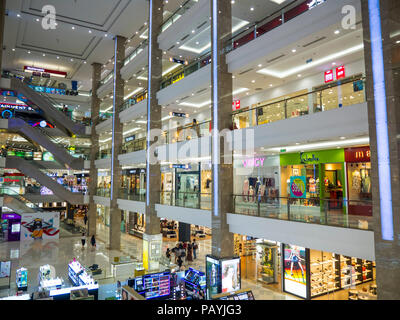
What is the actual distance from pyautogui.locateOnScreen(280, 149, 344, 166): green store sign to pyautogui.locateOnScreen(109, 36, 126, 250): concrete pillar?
12261 mm

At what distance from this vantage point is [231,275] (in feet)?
35.1

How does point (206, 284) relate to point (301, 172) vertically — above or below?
below

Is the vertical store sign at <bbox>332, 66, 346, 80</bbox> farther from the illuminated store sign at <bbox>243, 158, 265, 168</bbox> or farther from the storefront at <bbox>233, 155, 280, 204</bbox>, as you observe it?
the illuminated store sign at <bbox>243, 158, 265, 168</bbox>

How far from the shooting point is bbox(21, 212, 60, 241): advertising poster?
75.6 feet

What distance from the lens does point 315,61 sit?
41.0 feet

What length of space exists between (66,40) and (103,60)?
4328mm

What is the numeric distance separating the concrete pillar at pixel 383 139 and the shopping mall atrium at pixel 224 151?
0.09ft

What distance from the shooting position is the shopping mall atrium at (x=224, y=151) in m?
7.28

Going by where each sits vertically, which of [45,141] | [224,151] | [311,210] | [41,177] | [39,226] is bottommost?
[39,226]

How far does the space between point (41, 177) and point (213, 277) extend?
18969 mm

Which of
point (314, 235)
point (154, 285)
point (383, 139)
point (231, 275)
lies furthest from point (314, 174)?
point (154, 285)

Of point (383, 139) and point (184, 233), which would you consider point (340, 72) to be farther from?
point (184, 233)
